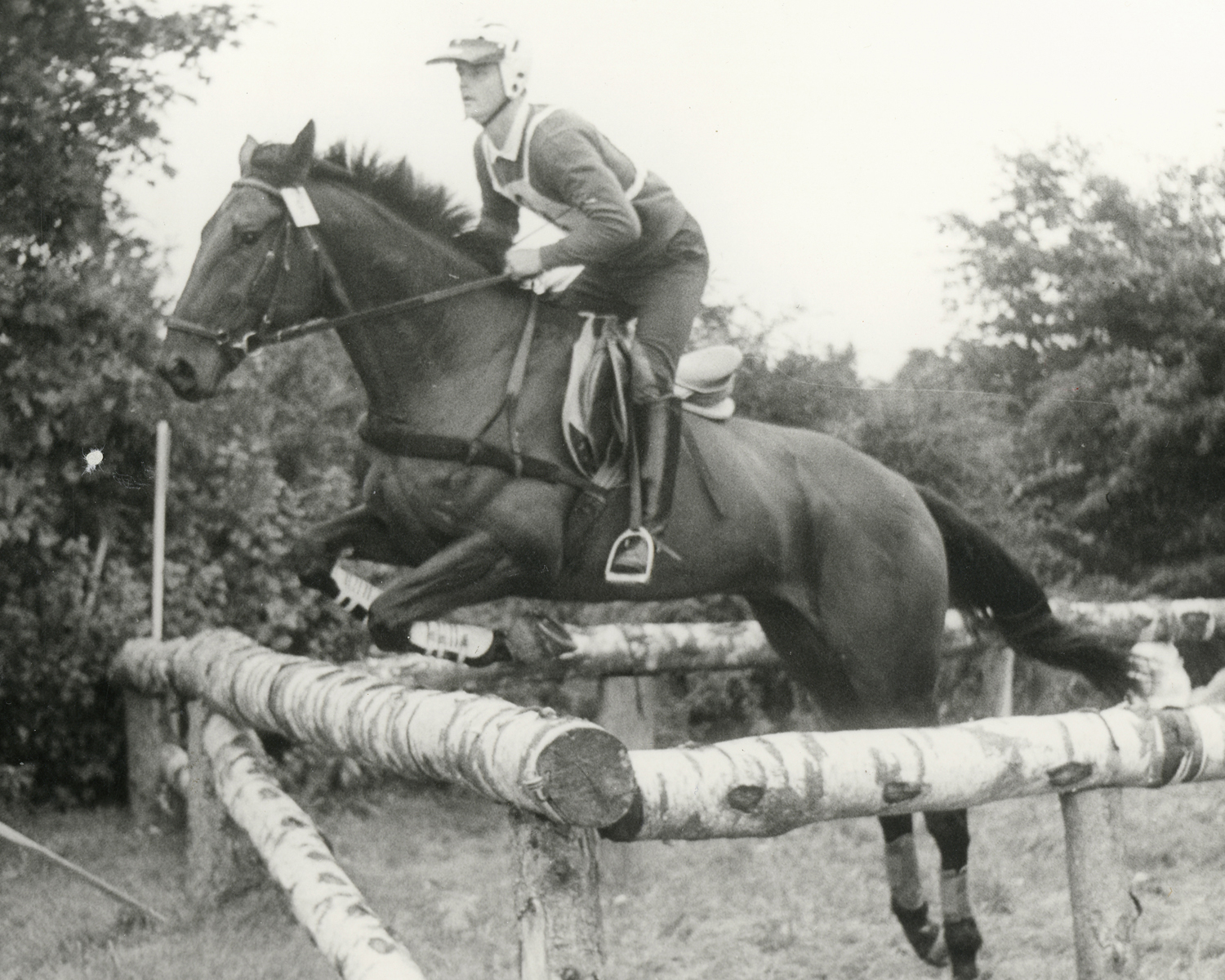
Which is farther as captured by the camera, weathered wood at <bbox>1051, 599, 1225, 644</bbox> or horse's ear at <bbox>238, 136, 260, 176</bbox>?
weathered wood at <bbox>1051, 599, 1225, 644</bbox>

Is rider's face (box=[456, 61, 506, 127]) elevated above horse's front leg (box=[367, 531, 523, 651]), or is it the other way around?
rider's face (box=[456, 61, 506, 127])

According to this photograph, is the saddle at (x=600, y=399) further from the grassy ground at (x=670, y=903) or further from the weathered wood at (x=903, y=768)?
the weathered wood at (x=903, y=768)

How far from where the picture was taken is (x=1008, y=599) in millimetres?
5629

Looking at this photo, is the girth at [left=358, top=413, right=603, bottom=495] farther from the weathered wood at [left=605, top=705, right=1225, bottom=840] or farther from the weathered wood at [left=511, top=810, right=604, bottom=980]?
the weathered wood at [left=511, top=810, right=604, bottom=980]

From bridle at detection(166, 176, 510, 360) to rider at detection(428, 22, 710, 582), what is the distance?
314 millimetres

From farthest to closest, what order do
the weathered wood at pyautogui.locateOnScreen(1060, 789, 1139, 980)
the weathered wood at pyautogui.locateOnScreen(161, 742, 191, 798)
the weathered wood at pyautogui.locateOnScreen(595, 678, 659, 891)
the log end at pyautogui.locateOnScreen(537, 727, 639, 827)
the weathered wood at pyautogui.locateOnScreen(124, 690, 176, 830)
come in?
1. the weathered wood at pyautogui.locateOnScreen(124, 690, 176, 830)
2. the weathered wood at pyautogui.locateOnScreen(595, 678, 659, 891)
3. the weathered wood at pyautogui.locateOnScreen(161, 742, 191, 798)
4. the weathered wood at pyautogui.locateOnScreen(1060, 789, 1139, 980)
5. the log end at pyautogui.locateOnScreen(537, 727, 639, 827)

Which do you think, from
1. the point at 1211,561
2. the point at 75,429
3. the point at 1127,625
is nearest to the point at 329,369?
the point at 75,429

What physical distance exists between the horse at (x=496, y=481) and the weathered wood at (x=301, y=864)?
63 centimetres

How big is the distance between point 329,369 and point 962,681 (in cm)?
395

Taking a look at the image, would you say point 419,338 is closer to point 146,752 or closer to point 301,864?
point 301,864

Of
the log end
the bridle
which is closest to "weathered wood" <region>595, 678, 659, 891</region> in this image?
the bridle

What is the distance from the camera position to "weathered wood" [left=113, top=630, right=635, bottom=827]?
2.50 meters

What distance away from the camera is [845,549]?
17.5ft

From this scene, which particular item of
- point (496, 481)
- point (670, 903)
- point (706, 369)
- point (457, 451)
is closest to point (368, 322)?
point (457, 451)
